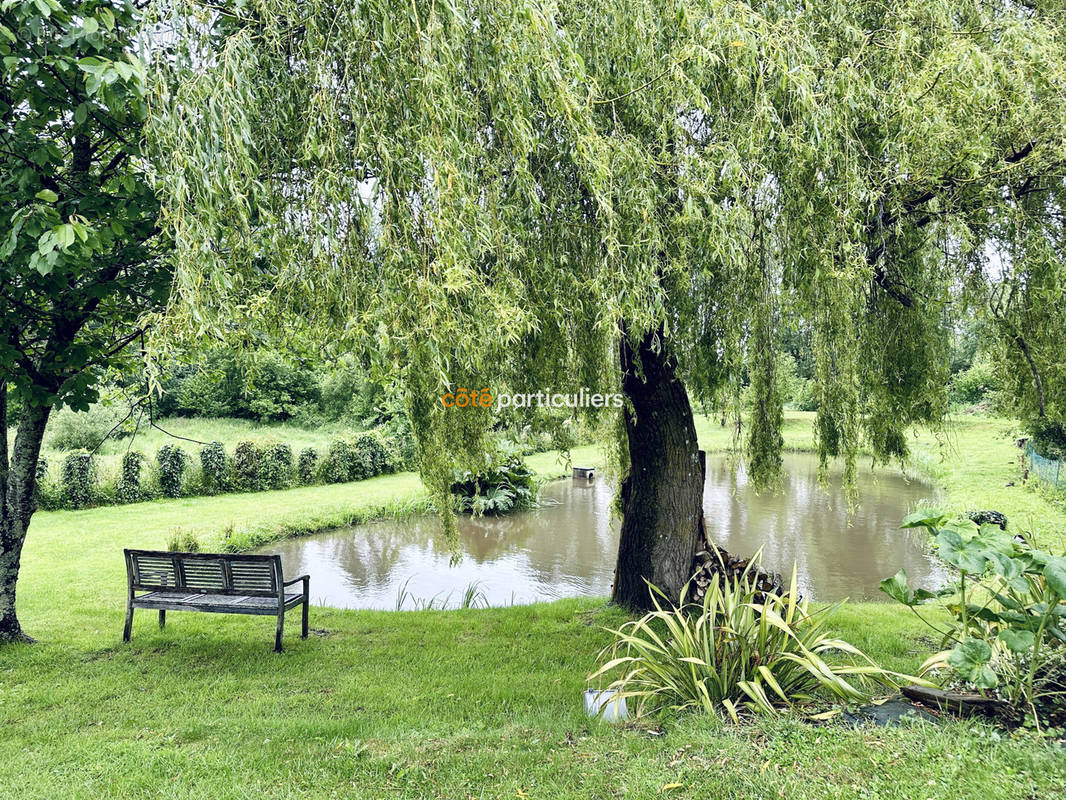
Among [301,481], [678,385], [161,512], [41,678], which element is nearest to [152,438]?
[301,481]

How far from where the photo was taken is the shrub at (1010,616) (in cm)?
276

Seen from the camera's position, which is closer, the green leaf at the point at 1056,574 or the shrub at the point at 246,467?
the green leaf at the point at 1056,574

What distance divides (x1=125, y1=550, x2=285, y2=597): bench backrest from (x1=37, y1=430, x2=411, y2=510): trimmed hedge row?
691 cm

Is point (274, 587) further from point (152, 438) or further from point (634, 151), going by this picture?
point (152, 438)

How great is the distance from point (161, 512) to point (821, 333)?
1263 cm

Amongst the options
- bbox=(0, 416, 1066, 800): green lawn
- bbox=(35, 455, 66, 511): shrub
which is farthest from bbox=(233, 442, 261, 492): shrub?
bbox=(0, 416, 1066, 800): green lawn

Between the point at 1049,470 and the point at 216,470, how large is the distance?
18.4 meters

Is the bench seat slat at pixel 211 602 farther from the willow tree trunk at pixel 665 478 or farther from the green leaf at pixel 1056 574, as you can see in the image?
the green leaf at pixel 1056 574

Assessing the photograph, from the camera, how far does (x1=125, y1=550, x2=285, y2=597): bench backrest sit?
5.61 metres

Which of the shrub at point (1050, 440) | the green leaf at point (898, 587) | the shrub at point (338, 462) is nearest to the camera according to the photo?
the green leaf at point (898, 587)

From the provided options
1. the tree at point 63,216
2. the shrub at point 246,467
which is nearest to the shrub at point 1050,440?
the tree at point 63,216

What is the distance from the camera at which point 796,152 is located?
4035mm

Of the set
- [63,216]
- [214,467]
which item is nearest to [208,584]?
[63,216]

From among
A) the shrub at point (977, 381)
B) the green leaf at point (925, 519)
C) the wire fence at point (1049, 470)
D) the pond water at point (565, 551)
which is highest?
the shrub at point (977, 381)
